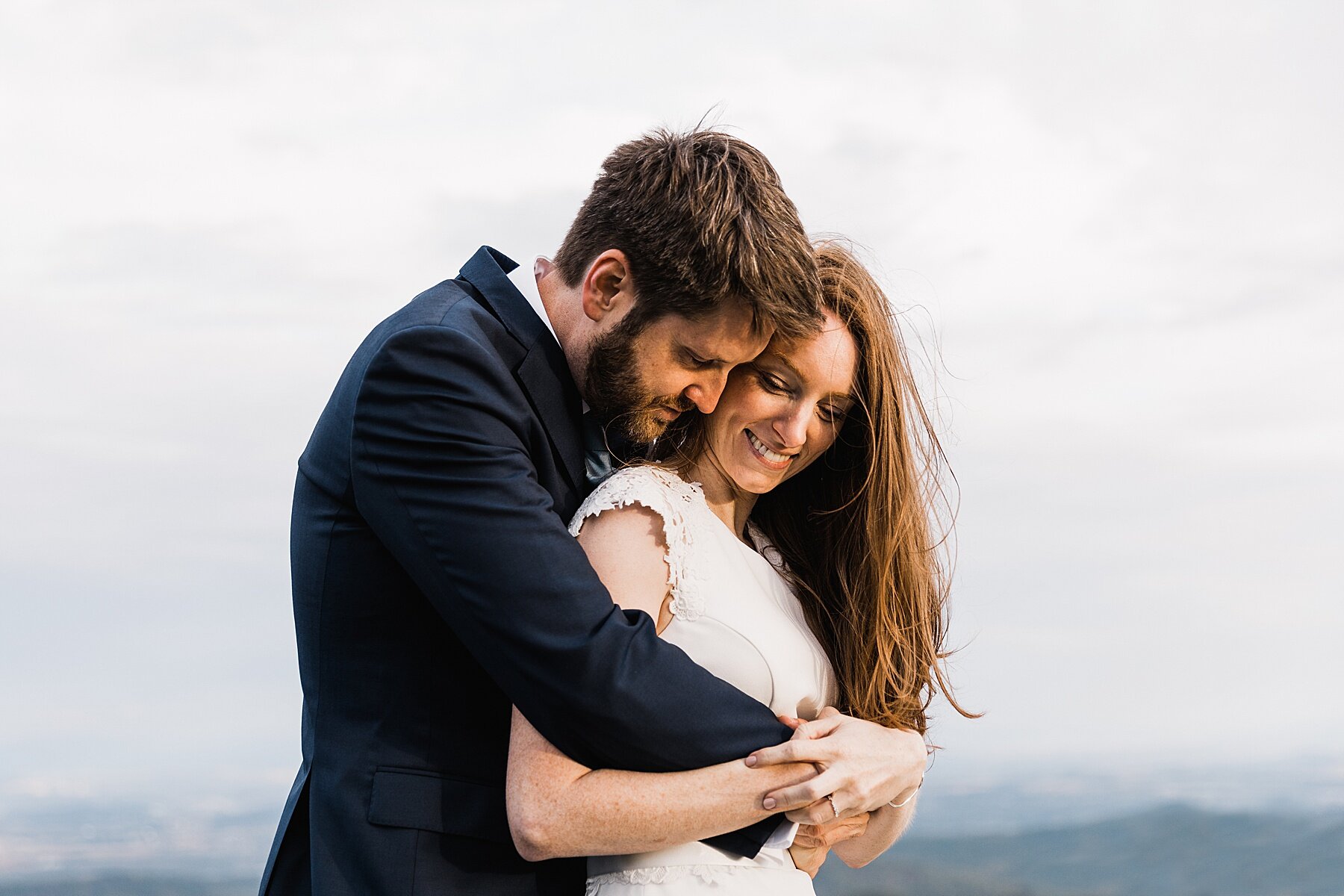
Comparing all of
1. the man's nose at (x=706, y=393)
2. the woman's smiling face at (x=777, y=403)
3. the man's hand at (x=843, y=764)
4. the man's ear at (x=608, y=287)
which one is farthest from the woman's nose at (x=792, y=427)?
the man's hand at (x=843, y=764)

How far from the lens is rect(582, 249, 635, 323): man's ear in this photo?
271 centimetres

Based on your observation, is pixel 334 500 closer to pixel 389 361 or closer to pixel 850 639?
pixel 389 361

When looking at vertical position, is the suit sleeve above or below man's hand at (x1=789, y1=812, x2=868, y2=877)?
above

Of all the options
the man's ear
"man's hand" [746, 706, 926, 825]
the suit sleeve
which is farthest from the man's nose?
"man's hand" [746, 706, 926, 825]

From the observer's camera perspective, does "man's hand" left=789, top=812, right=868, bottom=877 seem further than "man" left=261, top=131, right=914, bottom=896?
Yes

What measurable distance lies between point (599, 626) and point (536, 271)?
1066 mm

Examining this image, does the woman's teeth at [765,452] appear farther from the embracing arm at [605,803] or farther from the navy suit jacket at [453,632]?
the embracing arm at [605,803]

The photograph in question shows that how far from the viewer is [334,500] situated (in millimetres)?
2463

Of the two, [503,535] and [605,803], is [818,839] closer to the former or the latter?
[605,803]

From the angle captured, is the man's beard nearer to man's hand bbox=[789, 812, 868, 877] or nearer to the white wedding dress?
the white wedding dress

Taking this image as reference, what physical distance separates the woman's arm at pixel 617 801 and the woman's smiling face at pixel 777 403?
83 cm

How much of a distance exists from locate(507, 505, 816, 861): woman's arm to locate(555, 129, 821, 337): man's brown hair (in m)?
Answer: 0.95

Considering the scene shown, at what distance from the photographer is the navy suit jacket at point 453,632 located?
2.19 metres

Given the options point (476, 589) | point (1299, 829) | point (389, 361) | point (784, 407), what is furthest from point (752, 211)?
point (1299, 829)
